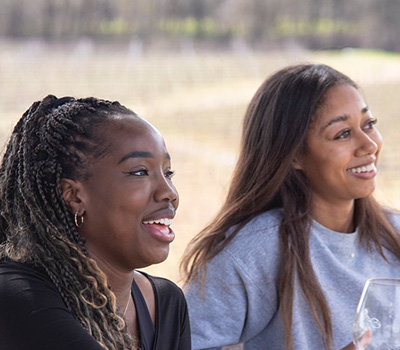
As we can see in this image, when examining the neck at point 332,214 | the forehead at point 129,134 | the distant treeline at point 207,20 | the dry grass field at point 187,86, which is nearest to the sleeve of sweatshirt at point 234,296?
the neck at point 332,214

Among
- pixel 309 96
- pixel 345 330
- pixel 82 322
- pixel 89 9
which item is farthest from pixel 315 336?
pixel 89 9

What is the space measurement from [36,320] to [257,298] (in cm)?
76

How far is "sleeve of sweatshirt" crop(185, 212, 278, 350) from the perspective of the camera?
176cm

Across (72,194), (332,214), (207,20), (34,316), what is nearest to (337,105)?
(332,214)

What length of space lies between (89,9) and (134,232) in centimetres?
1102

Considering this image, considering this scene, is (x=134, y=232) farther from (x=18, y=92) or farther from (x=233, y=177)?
(x=18, y=92)

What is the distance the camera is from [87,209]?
4.15 feet

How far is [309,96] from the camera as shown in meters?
1.90

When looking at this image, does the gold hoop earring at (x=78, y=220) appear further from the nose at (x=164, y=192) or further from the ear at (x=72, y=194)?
the nose at (x=164, y=192)

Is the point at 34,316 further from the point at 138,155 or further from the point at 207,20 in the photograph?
the point at 207,20

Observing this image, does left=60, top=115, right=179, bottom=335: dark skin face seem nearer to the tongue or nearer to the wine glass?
the tongue

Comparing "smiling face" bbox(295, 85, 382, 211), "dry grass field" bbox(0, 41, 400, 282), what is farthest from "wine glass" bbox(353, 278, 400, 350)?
"dry grass field" bbox(0, 41, 400, 282)

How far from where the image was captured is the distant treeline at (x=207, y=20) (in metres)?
11.4

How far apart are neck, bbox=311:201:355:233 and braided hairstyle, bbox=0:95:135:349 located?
80 cm
